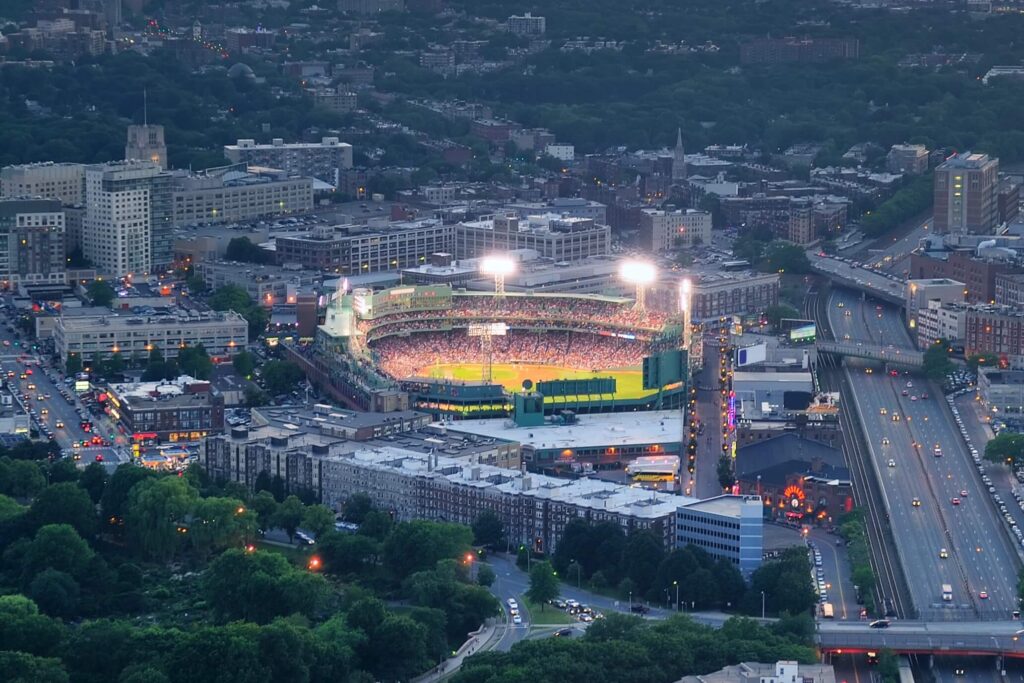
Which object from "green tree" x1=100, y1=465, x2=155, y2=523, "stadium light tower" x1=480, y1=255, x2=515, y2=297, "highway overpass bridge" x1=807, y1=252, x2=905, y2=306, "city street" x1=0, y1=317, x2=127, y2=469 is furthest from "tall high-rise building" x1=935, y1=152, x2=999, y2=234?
"green tree" x1=100, y1=465, x2=155, y2=523

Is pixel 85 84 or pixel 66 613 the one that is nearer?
pixel 66 613

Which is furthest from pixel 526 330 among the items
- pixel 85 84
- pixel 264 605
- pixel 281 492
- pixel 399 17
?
pixel 399 17

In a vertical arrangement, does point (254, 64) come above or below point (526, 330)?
above

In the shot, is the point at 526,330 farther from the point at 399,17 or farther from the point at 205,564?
the point at 399,17

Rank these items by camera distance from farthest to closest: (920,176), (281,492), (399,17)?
(399,17) < (920,176) < (281,492)

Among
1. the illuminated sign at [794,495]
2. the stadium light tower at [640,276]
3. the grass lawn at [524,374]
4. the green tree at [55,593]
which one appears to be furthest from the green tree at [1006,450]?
the green tree at [55,593]

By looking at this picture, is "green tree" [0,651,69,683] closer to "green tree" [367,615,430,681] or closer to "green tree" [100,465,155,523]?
"green tree" [367,615,430,681]

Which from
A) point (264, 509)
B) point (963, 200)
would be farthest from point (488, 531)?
point (963, 200)
